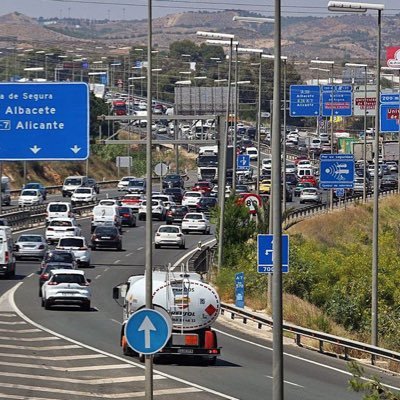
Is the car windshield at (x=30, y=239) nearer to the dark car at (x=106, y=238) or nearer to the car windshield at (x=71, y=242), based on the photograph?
the car windshield at (x=71, y=242)

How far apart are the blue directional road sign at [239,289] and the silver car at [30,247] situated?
19610mm

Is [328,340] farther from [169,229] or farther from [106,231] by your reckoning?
[169,229]

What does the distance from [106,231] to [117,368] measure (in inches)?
1501

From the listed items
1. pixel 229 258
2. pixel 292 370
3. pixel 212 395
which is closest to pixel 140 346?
pixel 212 395

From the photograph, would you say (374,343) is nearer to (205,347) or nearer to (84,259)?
(205,347)

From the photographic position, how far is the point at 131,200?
9175 cm

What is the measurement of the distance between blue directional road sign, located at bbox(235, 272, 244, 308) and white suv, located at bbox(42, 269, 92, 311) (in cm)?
473

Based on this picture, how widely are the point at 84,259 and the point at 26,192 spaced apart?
107 ft

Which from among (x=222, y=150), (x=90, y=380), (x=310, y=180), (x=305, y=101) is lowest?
(x=310, y=180)

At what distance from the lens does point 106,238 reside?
232 ft

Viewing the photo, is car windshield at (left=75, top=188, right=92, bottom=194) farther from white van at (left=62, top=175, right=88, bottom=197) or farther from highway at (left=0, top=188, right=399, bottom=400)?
highway at (left=0, top=188, right=399, bottom=400)

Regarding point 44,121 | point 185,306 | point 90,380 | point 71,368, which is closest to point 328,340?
point 185,306

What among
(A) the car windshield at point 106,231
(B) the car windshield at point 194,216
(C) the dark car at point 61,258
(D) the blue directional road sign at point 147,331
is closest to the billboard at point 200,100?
(B) the car windshield at point 194,216

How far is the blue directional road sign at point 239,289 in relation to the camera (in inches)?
1780
